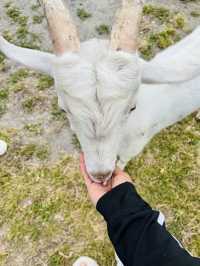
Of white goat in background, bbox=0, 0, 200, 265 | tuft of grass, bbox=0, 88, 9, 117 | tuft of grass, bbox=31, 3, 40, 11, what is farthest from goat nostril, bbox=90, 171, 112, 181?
tuft of grass, bbox=31, 3, 40, 11

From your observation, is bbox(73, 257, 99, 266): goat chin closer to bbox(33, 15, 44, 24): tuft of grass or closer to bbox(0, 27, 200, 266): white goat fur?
bbox(0, 27, 200, 266): white goat fur

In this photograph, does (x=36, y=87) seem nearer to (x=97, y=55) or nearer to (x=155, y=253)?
(x=97, y=55)

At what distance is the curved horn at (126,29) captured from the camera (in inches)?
84.4

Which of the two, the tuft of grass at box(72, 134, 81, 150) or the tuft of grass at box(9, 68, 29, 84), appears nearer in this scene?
the tuft of grass at box(72, 134, 81, 150)

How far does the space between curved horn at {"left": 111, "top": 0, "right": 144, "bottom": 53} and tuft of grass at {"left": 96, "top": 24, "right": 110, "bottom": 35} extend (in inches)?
103

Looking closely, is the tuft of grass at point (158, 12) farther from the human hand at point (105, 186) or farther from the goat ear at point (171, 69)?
the human hand at point (105, 186)

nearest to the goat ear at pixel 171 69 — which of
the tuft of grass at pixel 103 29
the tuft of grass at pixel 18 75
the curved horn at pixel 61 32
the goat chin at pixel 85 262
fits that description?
the curved horn at pixel 61 32

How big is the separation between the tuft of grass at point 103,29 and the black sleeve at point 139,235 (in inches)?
121

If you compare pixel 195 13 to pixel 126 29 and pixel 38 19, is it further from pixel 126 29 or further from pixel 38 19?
pixel 126 29

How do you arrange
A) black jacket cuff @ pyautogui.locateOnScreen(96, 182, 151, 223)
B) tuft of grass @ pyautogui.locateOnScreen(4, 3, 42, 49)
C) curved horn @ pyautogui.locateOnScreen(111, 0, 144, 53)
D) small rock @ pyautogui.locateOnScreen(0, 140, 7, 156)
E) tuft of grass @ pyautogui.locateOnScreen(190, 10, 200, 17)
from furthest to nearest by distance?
tuft of grass @ pyautogui.locateOnScreen(190, 10, 200, 17)
tuft of grass @ pyautogui.locateOnScreen(4, 3, 42, 49)
small rock @ pyautogui.locateOnScreen(0, 140, 7, 156)
curved horn @ pyautogui.locateOnScreen(111, 0, 144, 53)
black jacket cuff @ pyautogui.locateOnScreen(96, 182, 151, 223)

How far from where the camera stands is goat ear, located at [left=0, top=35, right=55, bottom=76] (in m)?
2.41

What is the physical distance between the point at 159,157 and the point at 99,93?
1943mm

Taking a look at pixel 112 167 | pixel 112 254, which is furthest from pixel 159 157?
pixel 112 167

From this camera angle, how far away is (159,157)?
3842 millimetres
